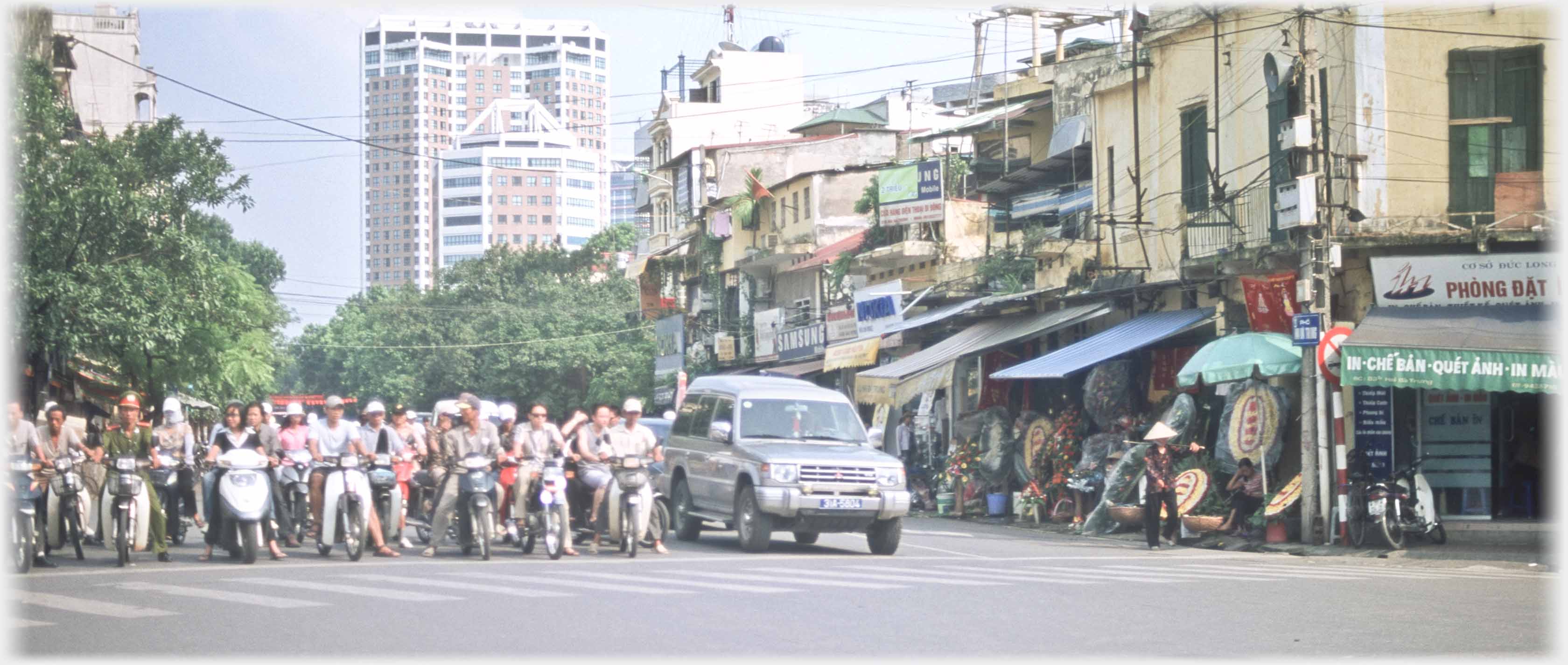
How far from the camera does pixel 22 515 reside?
14.2 meters

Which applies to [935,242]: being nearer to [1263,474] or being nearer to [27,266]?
[1263,474]

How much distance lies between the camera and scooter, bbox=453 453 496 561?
1616cm

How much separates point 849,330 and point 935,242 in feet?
10.5

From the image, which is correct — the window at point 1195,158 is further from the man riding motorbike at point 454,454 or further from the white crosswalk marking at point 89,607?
the white crosswalk marking at point 89,607

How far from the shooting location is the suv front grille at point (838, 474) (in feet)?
57.1

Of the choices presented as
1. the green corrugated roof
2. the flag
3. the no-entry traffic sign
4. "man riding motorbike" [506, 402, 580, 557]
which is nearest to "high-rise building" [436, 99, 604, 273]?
the green corrugated roof

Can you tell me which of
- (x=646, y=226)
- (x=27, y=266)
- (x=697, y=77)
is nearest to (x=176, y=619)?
(x=27, y=266)

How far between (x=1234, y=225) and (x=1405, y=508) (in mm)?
5102

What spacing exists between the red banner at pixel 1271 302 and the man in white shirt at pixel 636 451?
355 inches

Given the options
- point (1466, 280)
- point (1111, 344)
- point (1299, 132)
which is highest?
point (1299, 132)

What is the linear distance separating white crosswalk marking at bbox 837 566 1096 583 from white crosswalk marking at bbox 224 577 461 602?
15.5 ft

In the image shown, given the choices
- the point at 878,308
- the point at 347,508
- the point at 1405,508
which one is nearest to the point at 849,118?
the point at 878,308

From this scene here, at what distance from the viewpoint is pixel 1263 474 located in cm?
2133

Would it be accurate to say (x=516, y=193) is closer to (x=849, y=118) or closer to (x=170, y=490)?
(x=849, y=118)
